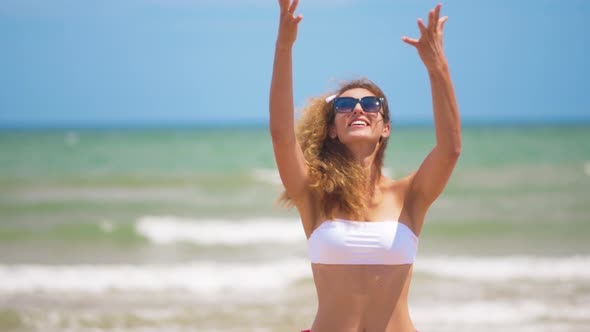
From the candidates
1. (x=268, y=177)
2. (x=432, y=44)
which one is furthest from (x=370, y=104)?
(x=268, y=177)

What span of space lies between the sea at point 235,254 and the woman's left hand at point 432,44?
946 mm

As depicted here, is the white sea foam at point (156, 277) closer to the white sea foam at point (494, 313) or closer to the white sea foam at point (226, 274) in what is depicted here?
the white sea foam at point (226, 274)

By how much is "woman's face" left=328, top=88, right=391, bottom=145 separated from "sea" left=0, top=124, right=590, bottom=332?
1.47 feet

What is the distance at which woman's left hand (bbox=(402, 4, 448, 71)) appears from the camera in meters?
3.04

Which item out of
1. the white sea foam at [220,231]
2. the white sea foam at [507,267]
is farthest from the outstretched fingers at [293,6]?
the white sea foam at [220,231]

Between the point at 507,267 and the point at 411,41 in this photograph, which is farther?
the point at 507,267

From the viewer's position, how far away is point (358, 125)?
3400 millimetres

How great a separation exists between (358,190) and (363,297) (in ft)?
1.53

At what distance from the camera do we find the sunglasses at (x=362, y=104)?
341cm

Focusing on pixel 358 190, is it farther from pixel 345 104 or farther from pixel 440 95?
pixel 440 95

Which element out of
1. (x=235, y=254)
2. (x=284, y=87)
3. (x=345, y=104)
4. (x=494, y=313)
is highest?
(x=284, y=87)

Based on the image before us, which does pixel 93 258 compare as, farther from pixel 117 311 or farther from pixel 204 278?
pixel 117 311

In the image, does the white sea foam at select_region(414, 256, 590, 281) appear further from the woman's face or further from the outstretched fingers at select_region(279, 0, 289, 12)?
the outstretched fingers at select_region(279, 0, 289, 12)

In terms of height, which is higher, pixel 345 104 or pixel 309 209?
pixel 345 104
